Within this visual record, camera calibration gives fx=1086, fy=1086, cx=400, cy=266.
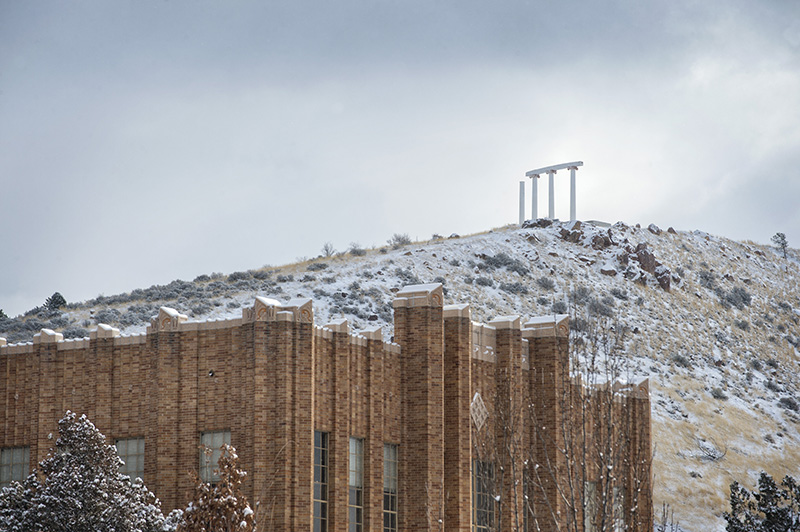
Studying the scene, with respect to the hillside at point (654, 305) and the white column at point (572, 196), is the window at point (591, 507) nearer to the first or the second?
the hillside at point (654, 305)

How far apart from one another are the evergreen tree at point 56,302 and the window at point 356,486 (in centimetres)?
5673

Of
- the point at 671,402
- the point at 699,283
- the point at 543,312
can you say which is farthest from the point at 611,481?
the point at 699,283

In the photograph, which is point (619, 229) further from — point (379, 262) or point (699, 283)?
point (379, 262)

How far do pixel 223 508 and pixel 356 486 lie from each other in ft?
20.6

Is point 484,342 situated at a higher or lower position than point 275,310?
lower

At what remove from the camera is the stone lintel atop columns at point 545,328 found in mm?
37375

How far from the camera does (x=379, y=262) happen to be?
92562 mm

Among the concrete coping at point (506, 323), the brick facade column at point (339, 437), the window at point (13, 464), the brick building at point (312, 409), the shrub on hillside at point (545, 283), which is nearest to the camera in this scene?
the brick building at point (312, 409)

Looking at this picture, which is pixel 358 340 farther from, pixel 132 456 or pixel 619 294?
pixel 619 294

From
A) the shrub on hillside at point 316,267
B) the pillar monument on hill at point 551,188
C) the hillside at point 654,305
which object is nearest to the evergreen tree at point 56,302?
the hillside at point 654,305

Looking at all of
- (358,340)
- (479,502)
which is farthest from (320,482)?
(479,502)

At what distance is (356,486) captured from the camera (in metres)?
31.1

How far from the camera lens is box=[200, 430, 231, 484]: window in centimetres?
2959

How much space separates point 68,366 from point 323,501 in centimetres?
885
